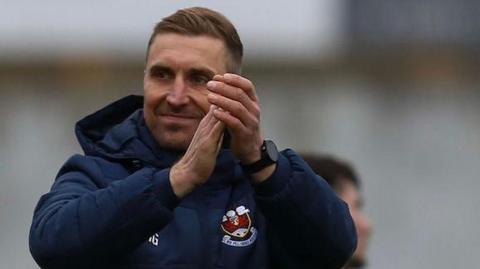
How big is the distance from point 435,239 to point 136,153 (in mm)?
5639

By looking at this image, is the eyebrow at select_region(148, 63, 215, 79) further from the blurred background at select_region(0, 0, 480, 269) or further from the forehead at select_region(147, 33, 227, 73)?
the blurred background at select_region(0, 0, 480, 269)

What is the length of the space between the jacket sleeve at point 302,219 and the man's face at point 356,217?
1.94 meters

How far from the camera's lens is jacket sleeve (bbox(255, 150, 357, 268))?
3410 millimetres

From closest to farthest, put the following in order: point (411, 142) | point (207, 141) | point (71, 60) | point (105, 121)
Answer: point (207, 141)
point (105, 121)
point (411, 142)
point (71, 60)

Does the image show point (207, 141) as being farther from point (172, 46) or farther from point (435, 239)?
point (435, 239)

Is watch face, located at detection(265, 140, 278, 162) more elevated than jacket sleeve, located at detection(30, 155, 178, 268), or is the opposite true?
watch face, located at detection(265, 140, 278, 162)

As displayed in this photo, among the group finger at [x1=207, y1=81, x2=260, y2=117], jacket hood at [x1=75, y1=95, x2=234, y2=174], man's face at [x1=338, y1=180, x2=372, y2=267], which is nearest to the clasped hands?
finger at [x1=207, y1=81, x2=260, y2=117]

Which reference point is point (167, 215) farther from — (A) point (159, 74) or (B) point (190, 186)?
(A) point (159, 74)

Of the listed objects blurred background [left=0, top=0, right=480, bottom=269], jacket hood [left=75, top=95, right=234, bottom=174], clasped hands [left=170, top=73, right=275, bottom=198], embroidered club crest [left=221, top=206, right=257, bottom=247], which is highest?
clasped hands [left=170, top=73, right=275, bottom=198]

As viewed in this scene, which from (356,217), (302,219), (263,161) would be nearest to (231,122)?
(263,161)

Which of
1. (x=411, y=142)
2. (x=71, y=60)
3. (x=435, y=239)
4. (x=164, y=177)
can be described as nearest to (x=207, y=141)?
(x=164, y=177)

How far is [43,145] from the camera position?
918cm

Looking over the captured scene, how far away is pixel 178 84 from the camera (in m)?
3.49

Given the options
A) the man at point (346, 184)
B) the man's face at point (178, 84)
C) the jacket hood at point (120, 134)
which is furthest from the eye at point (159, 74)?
the man at point (346, 184)
